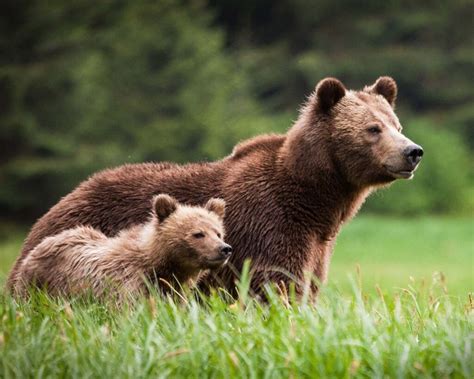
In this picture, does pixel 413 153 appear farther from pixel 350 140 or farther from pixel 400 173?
pixel 350 140

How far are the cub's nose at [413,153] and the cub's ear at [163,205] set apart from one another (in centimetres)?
143

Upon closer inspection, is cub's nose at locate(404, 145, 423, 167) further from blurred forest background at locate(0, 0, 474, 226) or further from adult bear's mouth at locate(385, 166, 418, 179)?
blurred forest background at locate(0, 0, 474, 226)

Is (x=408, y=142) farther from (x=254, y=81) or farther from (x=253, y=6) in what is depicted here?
(x=253, y=6)

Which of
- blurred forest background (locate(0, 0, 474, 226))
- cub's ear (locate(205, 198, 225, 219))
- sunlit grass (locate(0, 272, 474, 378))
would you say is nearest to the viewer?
sunlit grass (locate(0, 272, 474, 378))

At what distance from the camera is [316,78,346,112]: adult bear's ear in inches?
233

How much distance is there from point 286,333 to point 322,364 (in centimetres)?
36

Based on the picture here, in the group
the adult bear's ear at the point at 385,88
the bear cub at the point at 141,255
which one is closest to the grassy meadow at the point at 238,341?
the bear cub at the point at 141,255

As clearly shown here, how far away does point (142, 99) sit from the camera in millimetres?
27625

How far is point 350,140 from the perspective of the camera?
19.3 ft

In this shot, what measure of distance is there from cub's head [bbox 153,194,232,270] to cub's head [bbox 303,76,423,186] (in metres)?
0.82

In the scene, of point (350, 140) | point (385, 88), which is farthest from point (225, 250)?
point (385, 88)

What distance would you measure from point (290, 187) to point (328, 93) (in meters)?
0.64

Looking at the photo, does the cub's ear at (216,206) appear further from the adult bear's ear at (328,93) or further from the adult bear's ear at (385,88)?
the adult bear's ear at (385,88)

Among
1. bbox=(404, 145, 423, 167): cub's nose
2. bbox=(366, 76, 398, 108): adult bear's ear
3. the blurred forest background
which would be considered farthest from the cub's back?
the blurred forest background
